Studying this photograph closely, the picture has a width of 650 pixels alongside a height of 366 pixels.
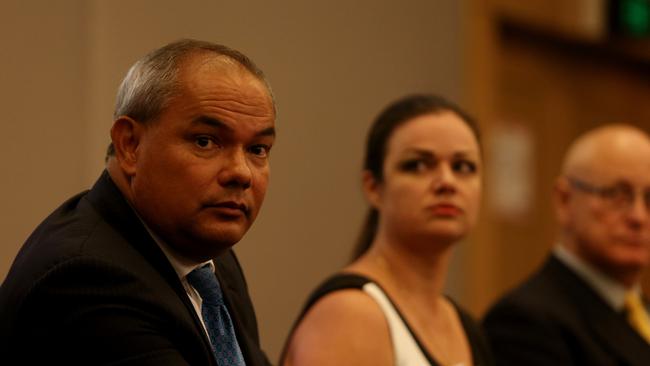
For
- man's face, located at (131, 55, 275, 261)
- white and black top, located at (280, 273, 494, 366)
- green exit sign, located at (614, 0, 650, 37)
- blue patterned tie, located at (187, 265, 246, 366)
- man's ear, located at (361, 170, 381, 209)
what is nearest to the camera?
man's face, located at (131, 55, 275, 261)

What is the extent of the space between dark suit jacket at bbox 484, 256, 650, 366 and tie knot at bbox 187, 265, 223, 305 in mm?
1420

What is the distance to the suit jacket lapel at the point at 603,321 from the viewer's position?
2973 millimetres

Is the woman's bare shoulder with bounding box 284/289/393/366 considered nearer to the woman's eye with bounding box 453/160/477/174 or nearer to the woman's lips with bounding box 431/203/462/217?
the woman's lips with bounding box 431/203/462/217

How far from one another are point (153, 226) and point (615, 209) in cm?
213

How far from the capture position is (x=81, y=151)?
9.05 ft

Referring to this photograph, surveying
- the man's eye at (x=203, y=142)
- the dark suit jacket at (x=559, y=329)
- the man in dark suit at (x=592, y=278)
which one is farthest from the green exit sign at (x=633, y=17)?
the man's eye at (x=203, y=142)

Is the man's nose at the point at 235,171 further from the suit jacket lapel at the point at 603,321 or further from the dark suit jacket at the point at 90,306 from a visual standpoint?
the suit jacket lapel at the point at 603,321

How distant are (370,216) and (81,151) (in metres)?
0.84

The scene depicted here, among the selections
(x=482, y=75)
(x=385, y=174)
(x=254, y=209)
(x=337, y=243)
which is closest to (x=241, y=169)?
(x=254, y=209)

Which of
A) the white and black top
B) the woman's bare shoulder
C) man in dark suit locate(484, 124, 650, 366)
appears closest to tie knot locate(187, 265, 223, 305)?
the woman's bare shoulder

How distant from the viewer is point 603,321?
9.99ft

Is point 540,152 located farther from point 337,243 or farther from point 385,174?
point 385,174

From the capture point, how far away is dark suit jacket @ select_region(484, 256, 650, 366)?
9.29 feet

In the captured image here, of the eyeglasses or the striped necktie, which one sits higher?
the eyeglasses
